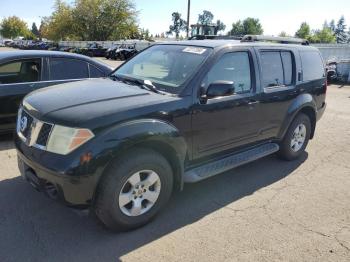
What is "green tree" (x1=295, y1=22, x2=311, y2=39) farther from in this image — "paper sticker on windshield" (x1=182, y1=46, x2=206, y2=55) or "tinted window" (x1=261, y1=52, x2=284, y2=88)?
"paper sticker on windshield" (x1=182, y1=46, x2=206, y2=55)

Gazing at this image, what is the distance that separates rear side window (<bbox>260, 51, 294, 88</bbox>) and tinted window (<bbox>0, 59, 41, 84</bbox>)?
3826 mm

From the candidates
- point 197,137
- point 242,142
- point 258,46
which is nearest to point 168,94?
point 197,137

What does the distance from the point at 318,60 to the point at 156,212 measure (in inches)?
161

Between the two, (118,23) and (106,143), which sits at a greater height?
(118,23)

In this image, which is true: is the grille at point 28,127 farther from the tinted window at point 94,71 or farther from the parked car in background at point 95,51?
the parked car in background at point 95,51

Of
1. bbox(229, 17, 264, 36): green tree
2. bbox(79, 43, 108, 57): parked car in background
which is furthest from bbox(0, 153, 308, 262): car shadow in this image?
bbox(229, 17, 264, 36): green tree

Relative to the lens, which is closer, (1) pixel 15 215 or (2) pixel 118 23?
(1) pixel 15 215

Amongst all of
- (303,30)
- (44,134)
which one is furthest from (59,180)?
(303,30)

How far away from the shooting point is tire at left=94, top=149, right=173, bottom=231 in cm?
319

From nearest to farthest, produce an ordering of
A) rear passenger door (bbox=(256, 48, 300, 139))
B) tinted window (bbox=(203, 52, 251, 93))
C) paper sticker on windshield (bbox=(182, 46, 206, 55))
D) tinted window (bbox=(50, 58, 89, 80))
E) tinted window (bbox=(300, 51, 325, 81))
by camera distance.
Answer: tinted window (bbox=(203, 52, 251, 93)) → paper sticker on windshield (bbox=(182, 46, 206, 55)) → rear passenger door (bbox=(256, 48, 300, 139)) → tinted window (bbox=(300, 51, 325, 81)) → tinted window (bbox=(50, 58, 89, 80))

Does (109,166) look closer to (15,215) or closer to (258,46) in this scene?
(15,215)

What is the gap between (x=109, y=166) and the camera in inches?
125

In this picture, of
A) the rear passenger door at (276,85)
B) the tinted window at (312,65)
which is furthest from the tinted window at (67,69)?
the tinted window at (312,65)

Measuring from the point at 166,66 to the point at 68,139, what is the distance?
66.2 inches
